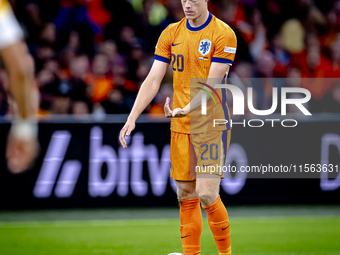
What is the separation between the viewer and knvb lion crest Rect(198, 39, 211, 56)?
4.14 metres

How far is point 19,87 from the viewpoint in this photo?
2.03m

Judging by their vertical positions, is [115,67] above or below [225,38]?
below

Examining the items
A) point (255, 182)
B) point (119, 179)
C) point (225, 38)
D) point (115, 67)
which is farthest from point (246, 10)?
point (225, 38)

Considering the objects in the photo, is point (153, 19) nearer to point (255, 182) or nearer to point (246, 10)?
point (246, 10)

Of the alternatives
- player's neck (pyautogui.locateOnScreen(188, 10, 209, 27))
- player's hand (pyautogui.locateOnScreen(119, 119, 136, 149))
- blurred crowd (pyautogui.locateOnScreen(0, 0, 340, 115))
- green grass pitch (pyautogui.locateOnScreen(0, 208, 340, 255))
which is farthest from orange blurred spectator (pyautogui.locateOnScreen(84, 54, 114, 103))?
player's neck (pyautogui.locateOnScreen(188, 10, 209, 27))

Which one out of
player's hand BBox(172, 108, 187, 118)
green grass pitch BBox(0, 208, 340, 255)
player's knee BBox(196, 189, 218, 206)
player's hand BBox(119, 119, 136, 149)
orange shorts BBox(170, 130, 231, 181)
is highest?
player's hand BBox(172, 108, 187, 118)

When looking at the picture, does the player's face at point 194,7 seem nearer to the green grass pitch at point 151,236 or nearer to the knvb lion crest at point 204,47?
the knvb lion crest at point 204,47

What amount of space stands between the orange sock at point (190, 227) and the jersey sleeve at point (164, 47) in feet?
3.76

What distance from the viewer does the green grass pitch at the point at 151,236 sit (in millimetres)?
5324

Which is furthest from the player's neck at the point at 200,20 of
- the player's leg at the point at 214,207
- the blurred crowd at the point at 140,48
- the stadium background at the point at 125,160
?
the blurred crowd at the point at 140,48

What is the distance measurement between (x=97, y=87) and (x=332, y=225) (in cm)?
371

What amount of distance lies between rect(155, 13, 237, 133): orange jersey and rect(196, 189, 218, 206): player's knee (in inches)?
18.7

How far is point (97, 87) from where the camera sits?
7.87 m

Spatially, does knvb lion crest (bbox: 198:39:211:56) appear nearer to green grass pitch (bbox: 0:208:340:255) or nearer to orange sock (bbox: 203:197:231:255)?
orange sock (bbox: 203:197:231:255)
